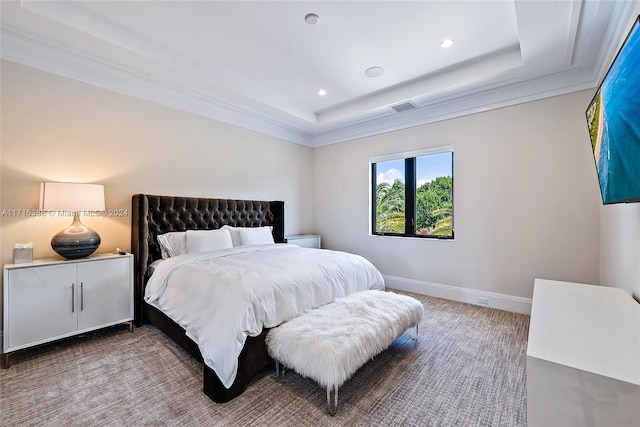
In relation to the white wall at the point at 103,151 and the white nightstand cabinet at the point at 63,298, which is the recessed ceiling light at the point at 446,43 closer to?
the white wall at the point at 103,151

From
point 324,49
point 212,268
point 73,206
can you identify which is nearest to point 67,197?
point 73,206

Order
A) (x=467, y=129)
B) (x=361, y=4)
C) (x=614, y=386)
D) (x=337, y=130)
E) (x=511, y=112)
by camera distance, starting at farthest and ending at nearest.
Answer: (x=337, y=130), (x=467, y=129), (x=511, y=112), (x=361, y=4), (x=614, y=386)

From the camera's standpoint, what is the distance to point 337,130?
16.3 feet

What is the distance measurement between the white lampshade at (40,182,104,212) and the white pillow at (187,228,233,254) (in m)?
0.96

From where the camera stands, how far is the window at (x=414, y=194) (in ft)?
12.8

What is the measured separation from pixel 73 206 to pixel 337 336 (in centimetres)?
261

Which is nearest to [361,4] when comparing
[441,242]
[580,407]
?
[580,407]

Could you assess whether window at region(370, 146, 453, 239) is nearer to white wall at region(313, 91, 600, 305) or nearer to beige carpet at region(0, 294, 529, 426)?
white wall at region(313, 91, 600, 305)

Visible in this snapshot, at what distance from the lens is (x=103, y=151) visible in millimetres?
2949

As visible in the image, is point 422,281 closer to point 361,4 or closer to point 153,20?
point 361,4

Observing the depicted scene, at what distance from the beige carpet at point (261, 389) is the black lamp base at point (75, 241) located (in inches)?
34.6

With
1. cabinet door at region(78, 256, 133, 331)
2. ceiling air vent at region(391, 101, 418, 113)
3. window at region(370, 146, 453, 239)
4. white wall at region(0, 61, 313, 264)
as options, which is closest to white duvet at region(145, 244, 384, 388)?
cabinet door at region(78, 256, 133, 331)

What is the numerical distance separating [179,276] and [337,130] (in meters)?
3.64

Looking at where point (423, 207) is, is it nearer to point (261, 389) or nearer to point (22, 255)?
point (261, 389)
